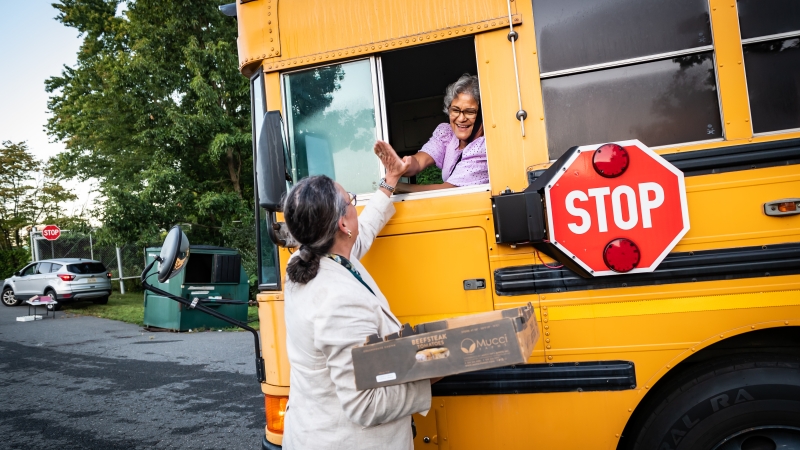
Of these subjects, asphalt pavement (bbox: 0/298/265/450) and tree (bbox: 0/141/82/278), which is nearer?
asphalt pavement (bbox: 0/298/265/450)

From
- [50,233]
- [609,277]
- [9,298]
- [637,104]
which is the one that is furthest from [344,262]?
[50,233]

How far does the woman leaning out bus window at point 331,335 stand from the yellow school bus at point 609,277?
49 centimetres

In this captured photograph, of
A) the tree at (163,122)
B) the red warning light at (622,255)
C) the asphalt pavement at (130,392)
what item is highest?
the tree at (163,122)

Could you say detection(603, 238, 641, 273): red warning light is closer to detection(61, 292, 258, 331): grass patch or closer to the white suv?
detection(61, 292, 258, 331): grass patch

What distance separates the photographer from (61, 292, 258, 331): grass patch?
1267 cm

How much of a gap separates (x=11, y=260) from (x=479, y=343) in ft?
113

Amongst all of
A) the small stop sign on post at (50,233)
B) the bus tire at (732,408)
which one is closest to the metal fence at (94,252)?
the small stop sign on post at (50,233)

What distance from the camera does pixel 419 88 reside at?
378cm

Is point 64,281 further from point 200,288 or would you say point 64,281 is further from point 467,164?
point 467,164

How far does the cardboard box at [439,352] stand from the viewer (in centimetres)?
155

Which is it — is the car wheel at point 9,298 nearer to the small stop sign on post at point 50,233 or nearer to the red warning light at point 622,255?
the small stop sign on post at point 50,233

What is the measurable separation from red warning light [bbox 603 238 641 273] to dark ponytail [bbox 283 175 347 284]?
1081 mm

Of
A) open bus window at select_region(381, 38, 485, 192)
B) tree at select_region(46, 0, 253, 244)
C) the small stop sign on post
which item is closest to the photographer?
open bus window at select_region(381, 38, 485, 192)

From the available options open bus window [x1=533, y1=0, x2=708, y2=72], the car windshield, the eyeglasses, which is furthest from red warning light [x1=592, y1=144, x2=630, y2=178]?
the car windshield
